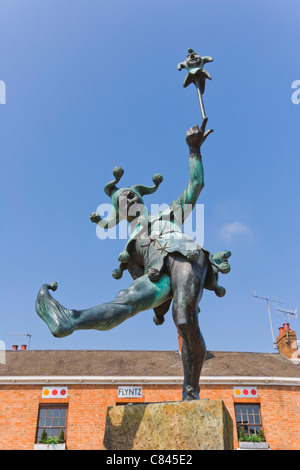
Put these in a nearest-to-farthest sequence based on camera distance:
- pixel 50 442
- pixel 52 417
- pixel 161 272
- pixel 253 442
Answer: pixel 161 272
pixel 50 442
pixel 253 442
pixel 52 417

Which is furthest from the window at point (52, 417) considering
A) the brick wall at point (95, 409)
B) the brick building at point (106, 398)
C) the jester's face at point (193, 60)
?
the jester's face at point (193, 60)

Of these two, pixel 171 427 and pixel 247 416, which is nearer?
pixel 171 427

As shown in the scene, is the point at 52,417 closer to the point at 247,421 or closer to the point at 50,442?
the point at 50,442

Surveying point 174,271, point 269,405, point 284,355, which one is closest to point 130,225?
point 174,271

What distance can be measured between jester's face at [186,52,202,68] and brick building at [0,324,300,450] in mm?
14709

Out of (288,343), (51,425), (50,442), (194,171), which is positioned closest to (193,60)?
(194,171)

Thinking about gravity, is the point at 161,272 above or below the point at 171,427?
above

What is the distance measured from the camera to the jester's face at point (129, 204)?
12.4 feet

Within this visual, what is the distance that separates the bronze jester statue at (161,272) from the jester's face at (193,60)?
0.02 m

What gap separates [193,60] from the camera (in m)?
3.96

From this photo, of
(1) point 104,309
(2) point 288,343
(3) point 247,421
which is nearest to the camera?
(1) point 104,309

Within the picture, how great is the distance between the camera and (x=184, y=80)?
395 centimetres

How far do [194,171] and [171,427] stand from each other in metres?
2.11
